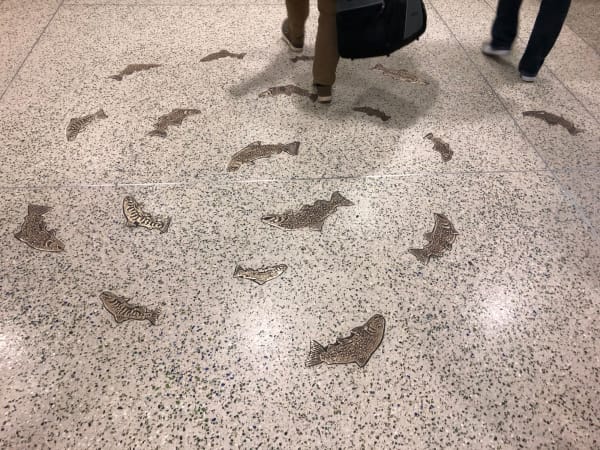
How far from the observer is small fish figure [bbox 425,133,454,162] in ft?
4.86

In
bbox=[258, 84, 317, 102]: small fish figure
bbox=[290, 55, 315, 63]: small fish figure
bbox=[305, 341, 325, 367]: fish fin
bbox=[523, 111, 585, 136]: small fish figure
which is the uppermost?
bbox=[290, 55, 315, 63]: small fish figure

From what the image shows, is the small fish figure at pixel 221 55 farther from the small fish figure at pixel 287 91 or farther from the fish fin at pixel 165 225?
the fish fin at pixel 165 225

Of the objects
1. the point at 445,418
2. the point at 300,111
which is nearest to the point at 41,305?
the point at 445,418

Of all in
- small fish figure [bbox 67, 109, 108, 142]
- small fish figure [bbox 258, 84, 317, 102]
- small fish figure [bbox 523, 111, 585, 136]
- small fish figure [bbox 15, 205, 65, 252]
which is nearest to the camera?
small fish figure [bbox 15, 205, 65, 252]

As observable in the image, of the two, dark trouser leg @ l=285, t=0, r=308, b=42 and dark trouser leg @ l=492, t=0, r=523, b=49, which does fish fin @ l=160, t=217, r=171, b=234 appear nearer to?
dark trouser leg @ l=285, t=0, r=308, b=42

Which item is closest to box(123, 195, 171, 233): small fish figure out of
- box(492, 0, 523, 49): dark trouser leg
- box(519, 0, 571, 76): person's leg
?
box(519, 0, 571, 76): person's leg

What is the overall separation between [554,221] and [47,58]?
229 centimetres

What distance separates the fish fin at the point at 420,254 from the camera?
3.79 ft

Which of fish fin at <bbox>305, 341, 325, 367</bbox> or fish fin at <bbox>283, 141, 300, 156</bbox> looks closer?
fish fin at <bbox>305, 341, 325, 367</bbox>

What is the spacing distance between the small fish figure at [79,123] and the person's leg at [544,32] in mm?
1876

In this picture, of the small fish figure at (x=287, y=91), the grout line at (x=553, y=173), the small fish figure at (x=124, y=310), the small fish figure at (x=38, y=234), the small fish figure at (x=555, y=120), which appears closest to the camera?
the small fish figure at (x=124, y=310)

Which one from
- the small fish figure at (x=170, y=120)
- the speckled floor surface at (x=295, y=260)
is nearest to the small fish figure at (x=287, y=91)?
the speckled floor surface at (x=295, y=260)

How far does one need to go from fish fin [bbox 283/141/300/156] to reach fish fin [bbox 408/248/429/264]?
578mm

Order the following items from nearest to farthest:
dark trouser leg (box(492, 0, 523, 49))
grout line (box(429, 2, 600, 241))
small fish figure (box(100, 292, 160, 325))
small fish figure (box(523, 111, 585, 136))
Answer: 1. small fish figure (box(100, 292, 160, 325))
2. grout line (box(429, 2, 600, 241))
3. small fish figure (box(523, 111, 585, 136))
4. dark trouser leg (box(492, 0, 523, 49))
